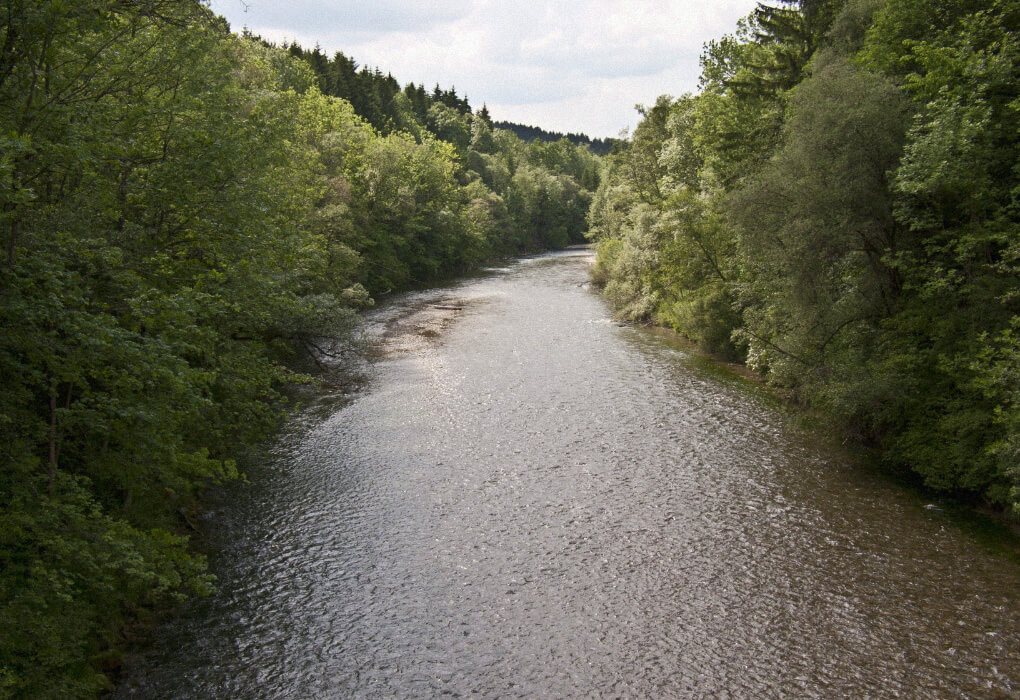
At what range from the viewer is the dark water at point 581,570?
12273 millimetres

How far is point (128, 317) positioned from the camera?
1268 centimetres

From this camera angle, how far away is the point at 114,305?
12289 mm

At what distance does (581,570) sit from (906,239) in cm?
1433

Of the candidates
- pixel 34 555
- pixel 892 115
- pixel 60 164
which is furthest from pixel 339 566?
pixel 892 115

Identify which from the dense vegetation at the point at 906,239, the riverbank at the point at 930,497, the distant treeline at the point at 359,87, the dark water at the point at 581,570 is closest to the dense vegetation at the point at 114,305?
the dark water at the point at 581,570

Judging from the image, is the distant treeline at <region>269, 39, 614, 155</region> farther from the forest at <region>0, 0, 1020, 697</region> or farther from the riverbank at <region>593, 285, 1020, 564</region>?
the riverbank at <region>593, 285, 1020, 564</region>

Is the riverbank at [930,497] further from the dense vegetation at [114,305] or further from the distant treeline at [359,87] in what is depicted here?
the distant treeline at [359,87]

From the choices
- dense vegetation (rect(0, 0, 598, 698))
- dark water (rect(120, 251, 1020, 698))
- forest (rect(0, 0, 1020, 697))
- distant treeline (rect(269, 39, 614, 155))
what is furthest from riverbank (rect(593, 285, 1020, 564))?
distant treeline (rect(269, 39, 614, 155))

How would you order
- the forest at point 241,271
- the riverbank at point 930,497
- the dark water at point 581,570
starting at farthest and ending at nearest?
the riverbank at point 930,497, the dark water at point 581,570, the forest at point 241,271

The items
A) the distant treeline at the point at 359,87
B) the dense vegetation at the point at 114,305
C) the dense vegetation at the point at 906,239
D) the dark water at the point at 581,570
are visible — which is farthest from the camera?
the distant treeline at the point at 359,87

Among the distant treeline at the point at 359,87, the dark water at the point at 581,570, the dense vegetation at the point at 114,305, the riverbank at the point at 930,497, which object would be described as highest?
the distant treeline at the point at 359,87

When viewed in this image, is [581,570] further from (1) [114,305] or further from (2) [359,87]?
(2) [359,87]

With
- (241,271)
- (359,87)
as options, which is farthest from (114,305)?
(359,87)

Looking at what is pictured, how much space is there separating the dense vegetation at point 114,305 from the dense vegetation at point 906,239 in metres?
15.8
